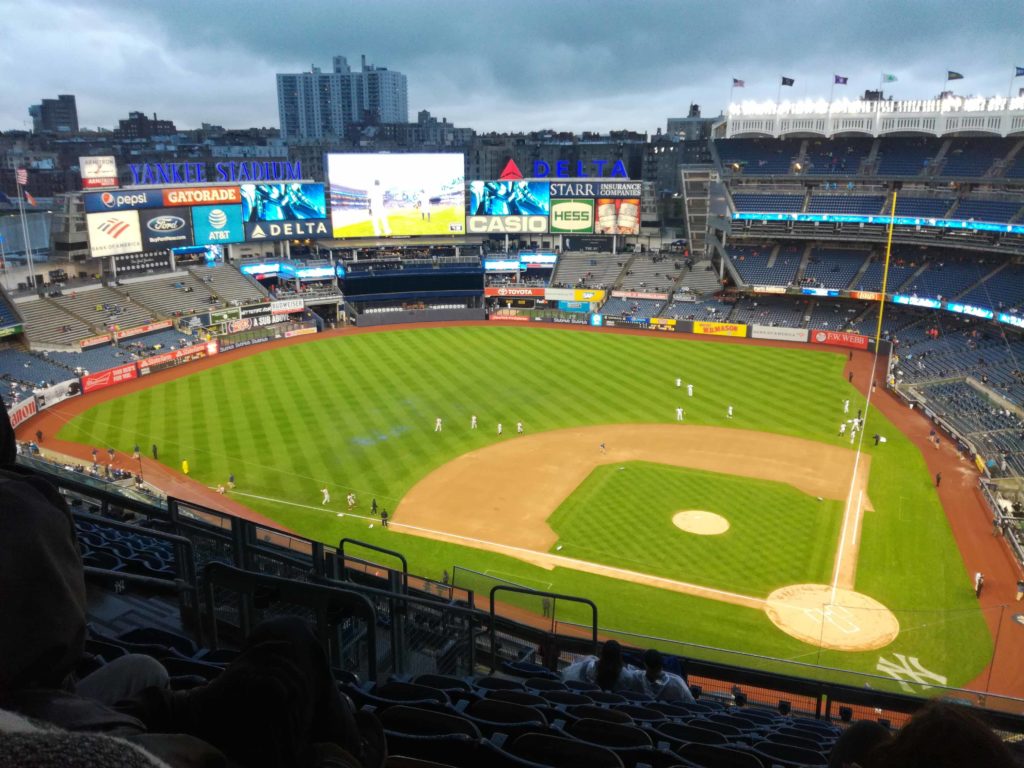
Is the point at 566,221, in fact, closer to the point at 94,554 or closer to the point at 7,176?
the point at 94,554

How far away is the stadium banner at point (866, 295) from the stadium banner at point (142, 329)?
173ft

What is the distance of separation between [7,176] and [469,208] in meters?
81.8

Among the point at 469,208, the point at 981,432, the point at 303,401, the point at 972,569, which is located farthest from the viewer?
the point at 469,208

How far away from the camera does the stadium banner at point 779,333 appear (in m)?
58.6

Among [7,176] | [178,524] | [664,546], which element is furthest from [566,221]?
[7,176]

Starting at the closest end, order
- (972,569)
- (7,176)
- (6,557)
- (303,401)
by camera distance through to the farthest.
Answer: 1. (6,557)
2. (972,569)
3. (303,401)
4. (7,176)

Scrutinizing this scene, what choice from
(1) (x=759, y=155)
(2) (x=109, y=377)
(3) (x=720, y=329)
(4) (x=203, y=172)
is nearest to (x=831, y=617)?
(3) (x=720, y=329)

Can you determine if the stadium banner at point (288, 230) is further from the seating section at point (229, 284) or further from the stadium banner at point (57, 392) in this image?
the stadium banner at point (57, 392)

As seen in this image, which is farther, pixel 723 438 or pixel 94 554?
pixel 723 438

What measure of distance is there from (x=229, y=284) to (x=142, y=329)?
11.1 metres

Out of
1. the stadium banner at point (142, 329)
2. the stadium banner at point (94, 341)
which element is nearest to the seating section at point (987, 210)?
the stadium banner at point (142, 329)

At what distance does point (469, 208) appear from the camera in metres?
74.4

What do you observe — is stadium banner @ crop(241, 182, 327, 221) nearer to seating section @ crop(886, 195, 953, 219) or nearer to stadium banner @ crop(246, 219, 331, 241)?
stadium banner @ crop(246, 219, 331, 241)

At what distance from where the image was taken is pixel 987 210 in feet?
176
